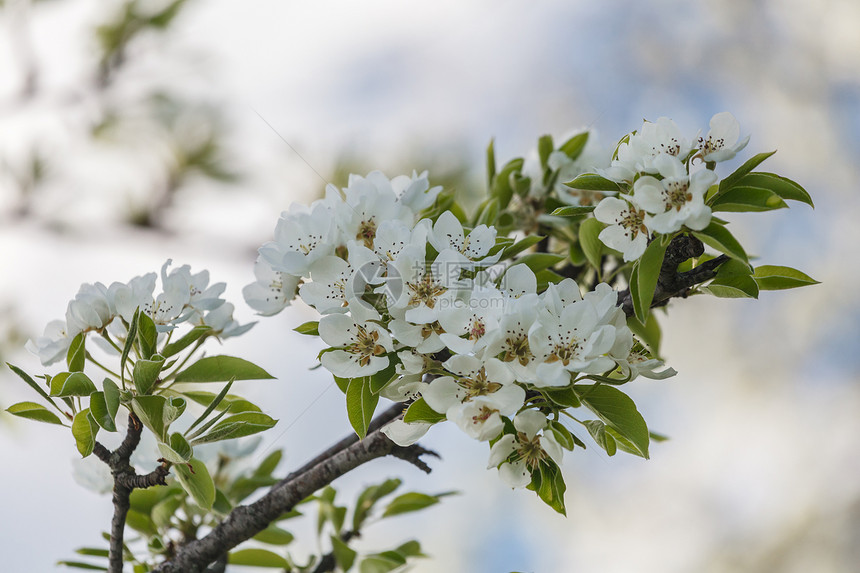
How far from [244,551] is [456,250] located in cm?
57

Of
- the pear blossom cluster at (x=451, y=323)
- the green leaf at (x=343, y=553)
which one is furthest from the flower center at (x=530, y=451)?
the green leaf at (x=343, y=553)

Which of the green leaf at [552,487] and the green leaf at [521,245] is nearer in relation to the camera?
the green leaf at [552,487]

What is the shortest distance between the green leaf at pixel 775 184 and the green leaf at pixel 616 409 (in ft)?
0.72

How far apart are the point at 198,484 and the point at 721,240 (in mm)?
531

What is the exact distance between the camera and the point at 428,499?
39.4 inches

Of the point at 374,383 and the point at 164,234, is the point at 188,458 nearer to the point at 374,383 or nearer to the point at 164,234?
the point at 374,383

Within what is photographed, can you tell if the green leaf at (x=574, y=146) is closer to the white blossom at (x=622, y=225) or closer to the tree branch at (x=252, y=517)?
the white blossom at (x=622, y=225)

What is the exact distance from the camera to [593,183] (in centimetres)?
68

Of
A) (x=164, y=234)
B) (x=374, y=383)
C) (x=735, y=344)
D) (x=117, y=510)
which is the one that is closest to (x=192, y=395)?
(x=117, y=510)

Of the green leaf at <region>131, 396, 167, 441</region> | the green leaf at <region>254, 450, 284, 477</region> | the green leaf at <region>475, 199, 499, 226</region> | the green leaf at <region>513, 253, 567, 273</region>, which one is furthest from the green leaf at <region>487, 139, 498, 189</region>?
the green leaf at <region>131, 396, 167, 441</region>

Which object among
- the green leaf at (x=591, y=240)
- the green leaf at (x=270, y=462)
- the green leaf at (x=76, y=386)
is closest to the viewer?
the green leaf at (x=76, y=386)

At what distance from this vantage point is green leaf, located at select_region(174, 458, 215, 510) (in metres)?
0.72

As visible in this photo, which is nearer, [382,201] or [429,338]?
[429,338]

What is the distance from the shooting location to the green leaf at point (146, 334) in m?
0.71
